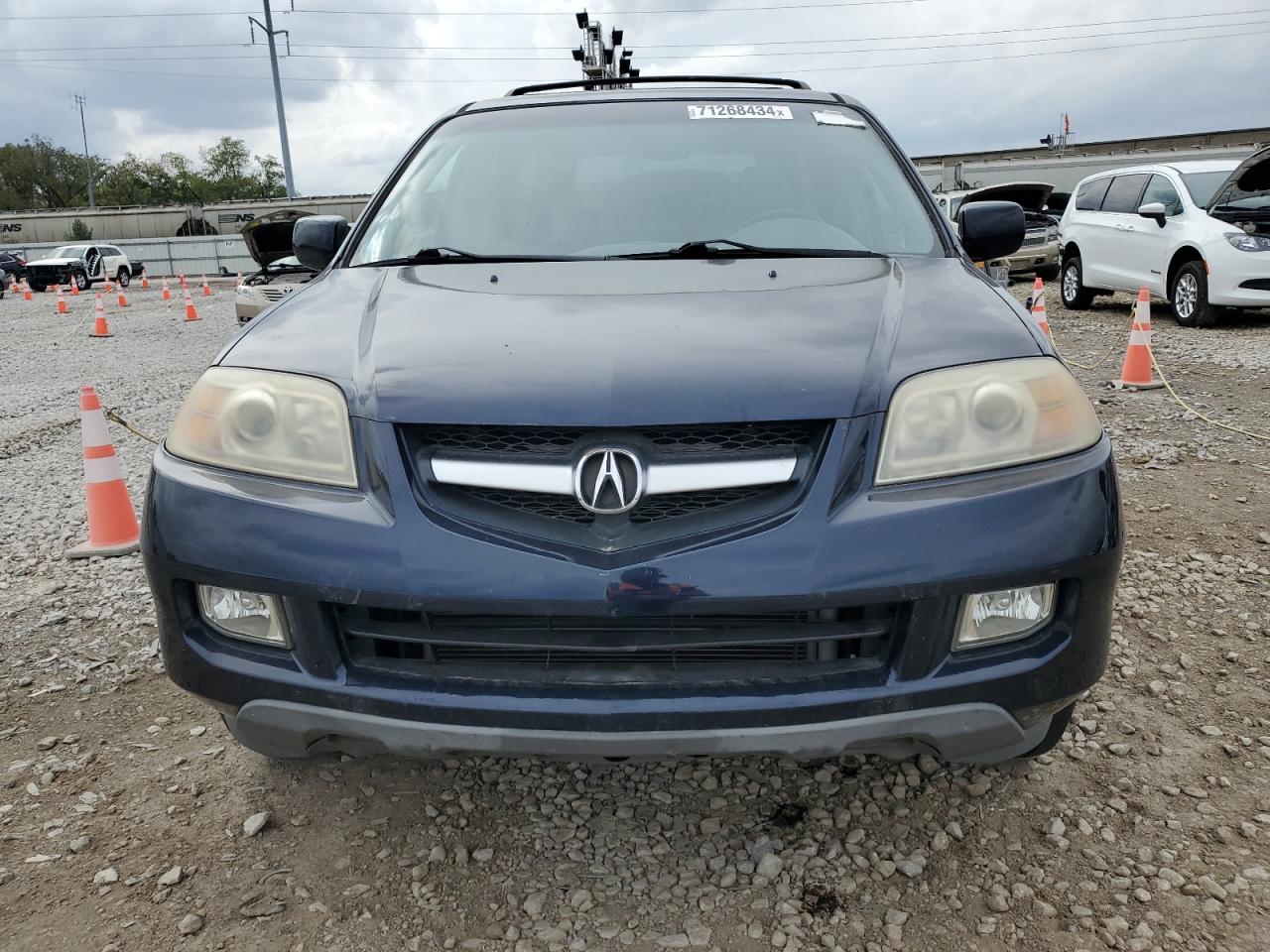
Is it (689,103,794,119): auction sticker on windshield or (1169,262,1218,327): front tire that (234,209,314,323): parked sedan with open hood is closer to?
(689,103,794,119): auction sticker on windshield

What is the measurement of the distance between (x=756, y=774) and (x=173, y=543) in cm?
140

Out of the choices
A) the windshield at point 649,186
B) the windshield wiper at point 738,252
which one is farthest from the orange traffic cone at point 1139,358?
the windshield wiper at point 738,252

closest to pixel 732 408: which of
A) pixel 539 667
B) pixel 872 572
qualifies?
pixel 872 572

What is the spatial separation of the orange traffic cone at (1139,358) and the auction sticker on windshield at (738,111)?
4.98 m

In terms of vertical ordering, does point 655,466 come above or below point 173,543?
above

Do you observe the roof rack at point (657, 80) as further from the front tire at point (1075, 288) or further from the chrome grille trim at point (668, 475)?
the front tire at point (1075, 288)

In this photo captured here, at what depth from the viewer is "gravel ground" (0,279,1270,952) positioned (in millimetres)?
1874

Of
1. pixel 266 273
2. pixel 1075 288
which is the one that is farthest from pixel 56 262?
pixel 1075 288

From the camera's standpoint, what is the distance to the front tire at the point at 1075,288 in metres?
12.3

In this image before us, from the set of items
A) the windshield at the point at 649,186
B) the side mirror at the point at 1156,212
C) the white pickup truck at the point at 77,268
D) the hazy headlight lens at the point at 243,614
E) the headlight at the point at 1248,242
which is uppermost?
the windshield at the point at 649,186

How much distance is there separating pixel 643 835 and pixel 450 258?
1484 mm

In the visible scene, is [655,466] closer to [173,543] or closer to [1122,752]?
[173,543]

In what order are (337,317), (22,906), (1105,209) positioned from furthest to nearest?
(1105,209) → (337,317) → (22,906)

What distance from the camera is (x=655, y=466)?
170 centimetres
